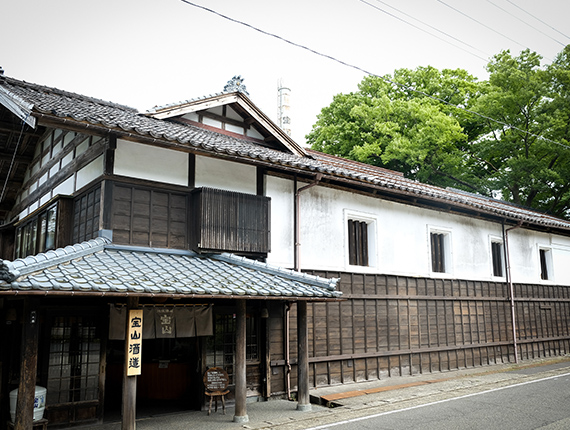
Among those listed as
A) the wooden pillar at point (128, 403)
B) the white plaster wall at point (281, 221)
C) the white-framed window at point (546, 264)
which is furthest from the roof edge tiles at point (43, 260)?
the white-framed window at point (546, 264)

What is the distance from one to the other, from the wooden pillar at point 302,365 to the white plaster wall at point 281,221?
2.11 m

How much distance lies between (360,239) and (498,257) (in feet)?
28.0

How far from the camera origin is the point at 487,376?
16.3m

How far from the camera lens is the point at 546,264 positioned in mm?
23766

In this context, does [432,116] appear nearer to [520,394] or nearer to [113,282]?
[520,394]

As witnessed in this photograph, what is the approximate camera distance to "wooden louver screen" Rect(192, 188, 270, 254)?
11734 mm

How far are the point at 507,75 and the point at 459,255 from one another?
55.2 feet

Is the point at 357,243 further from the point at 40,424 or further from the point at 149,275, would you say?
the point at 40,424

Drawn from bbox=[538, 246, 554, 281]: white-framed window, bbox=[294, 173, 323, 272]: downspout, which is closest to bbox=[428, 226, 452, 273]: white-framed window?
bbox=[294, 173, 323, 272]: downspout

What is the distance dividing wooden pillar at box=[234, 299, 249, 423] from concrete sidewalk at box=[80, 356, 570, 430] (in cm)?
24

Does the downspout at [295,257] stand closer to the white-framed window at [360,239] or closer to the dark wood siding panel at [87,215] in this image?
the white-framed window at [360,239]

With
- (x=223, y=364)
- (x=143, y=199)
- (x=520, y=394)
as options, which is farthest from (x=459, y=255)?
(x=143, y=199)

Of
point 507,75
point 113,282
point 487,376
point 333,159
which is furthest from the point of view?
point 507,75

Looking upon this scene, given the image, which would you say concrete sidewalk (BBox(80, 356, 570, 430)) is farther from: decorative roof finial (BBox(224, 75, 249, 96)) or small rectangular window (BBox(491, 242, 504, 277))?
decorative roof finial (BBox(224, 75, 249, 96))
